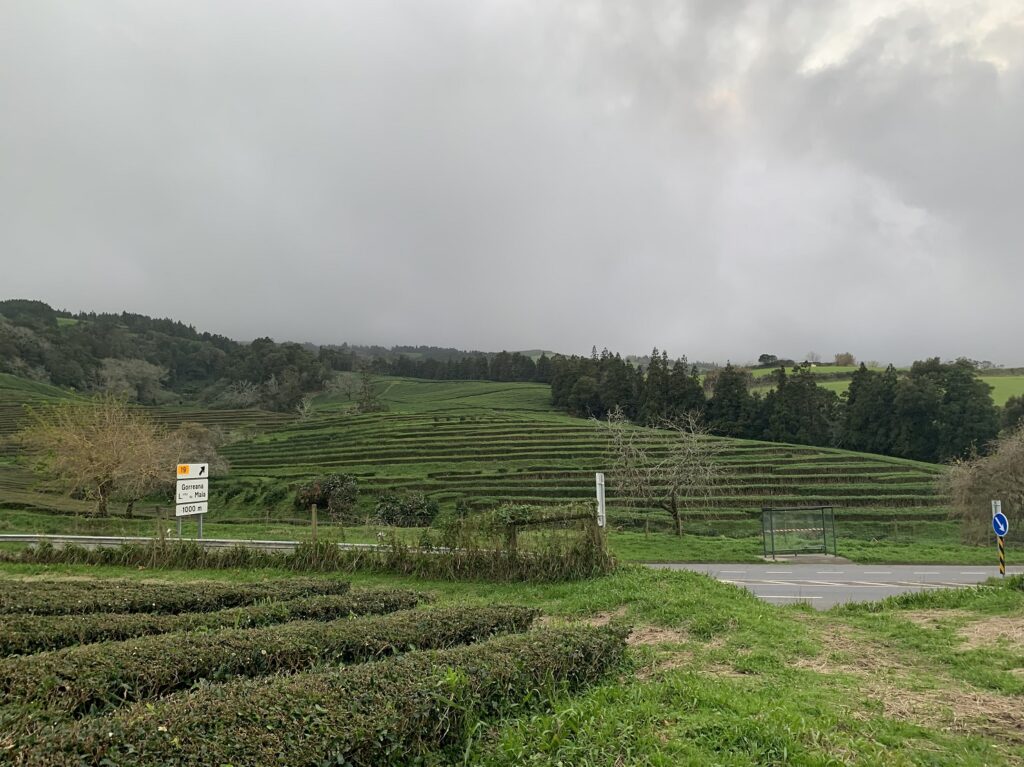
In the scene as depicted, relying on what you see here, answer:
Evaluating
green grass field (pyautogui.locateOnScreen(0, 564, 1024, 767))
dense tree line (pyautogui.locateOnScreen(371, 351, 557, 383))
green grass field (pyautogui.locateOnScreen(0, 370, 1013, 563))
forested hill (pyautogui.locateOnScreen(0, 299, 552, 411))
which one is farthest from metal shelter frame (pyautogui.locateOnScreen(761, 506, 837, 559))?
dense tree line (pyautogui.locateOnScreen(371, 351, 557, 383))

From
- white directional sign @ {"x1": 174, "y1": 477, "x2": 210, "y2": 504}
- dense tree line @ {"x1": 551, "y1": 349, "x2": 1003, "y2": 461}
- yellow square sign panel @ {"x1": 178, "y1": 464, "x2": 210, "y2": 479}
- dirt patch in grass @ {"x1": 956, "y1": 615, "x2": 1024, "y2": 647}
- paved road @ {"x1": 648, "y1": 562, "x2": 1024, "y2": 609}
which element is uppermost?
dense tree line @ {"x1": 551, "y1": 349, "x2": 1003, "y2": 461}

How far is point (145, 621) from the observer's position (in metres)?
7.51

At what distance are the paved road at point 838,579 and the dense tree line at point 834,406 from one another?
3861cm

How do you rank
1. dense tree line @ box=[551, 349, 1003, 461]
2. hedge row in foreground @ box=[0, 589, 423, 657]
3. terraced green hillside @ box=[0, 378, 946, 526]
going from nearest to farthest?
hedge row in foreground @ box=[0, 589, 423, 657] → terraced green hillside @ box=[0, 378, 946, 526] → dense tree line @ box=[551, 349, 1003, 461]

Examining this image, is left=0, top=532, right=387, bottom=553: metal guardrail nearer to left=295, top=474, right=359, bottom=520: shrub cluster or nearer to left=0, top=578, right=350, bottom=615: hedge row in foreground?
left=0, top=578, right=350, bottom=615: hedge row in foreground

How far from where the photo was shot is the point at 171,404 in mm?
116938

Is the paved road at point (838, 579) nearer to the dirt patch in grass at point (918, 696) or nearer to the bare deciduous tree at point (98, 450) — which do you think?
A: the dirt patch in grass at point (918, 696)

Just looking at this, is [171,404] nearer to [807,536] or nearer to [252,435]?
[252,435]

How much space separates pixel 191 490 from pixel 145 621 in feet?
41.4

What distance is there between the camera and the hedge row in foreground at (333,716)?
11.8 ft

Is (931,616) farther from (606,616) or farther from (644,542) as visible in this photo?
(644,542)

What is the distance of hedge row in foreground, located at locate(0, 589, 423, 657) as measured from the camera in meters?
6.83

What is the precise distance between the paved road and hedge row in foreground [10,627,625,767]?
8.48 meters

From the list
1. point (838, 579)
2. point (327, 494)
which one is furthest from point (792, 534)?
point (327, 494)
